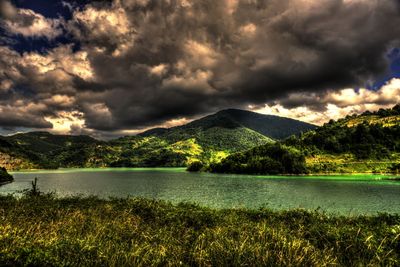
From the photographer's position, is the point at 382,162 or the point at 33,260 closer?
the point at 33,260

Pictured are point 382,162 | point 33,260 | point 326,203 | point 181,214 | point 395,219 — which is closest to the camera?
point 33,260

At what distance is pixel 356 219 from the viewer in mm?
24781

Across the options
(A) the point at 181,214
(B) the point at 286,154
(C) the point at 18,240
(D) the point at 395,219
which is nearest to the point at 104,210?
(A) the point at 181,214

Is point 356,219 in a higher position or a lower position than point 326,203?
higher

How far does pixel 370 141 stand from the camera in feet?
652

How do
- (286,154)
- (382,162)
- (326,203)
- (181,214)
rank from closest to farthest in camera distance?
(181,214) → (326,203) → (382,162) → (286,154)

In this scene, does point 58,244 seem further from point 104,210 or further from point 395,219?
point 395,219

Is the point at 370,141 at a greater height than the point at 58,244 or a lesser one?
greater

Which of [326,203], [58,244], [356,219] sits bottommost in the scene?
[326,203]

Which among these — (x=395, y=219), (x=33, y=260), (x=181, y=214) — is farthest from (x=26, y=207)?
(x=395, y=219)

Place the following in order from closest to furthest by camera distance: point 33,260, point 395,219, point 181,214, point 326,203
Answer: point 33,260 → point 181,214 → point 395,219 → point 326,203

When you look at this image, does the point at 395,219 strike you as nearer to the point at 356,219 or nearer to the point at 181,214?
the point at 356,219

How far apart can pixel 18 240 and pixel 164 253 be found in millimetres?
5779

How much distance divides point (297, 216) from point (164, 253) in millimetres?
17449
